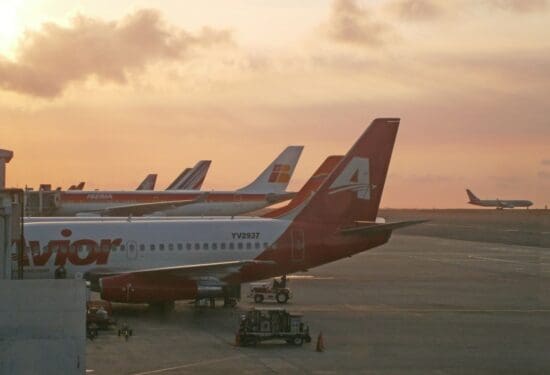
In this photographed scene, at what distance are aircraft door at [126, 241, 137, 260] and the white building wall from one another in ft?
87.4

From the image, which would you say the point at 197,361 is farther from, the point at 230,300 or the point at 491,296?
the point at 491,296

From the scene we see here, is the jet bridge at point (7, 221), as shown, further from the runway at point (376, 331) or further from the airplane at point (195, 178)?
the airplane at point (195, 178)

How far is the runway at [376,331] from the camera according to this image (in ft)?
99.4

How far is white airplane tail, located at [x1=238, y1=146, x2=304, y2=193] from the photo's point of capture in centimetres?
11444

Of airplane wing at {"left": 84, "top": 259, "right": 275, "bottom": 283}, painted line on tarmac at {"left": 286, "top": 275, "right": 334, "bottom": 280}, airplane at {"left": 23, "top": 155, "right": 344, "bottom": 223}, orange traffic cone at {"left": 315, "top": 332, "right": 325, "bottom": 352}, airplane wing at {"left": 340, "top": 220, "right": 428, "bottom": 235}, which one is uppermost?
airplane at {"left": 23, "top": 155, "right": 344, "bottom": 223}

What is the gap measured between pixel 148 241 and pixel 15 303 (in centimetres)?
2713

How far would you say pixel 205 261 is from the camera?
4650cm

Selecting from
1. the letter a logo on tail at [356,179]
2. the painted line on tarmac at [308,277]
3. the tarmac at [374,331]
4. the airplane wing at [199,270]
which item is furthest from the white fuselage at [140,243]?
the painted line on tarmac at [308,277]

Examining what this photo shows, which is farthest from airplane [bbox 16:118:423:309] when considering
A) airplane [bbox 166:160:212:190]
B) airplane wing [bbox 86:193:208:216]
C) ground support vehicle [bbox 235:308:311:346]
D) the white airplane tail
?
airplane [bbox 166:160:212:190]

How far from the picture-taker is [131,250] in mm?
45688

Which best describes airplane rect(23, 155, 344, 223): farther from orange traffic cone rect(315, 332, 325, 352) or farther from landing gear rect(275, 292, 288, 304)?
orange traffic cone rect(315, 332, 325, 352)

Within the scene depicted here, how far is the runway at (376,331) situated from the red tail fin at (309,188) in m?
4.96

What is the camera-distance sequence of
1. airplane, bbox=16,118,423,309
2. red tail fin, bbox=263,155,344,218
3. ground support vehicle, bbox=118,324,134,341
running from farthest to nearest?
red tail fin, bbox=263,155,344,218
airplane, bbox=16,118,423,309
ground support vehicle, bbox=118,324,134,341

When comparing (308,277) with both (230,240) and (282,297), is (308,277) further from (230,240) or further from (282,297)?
(230,240)
